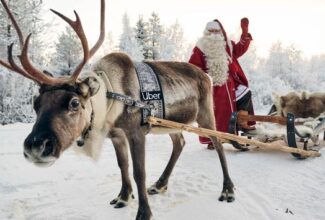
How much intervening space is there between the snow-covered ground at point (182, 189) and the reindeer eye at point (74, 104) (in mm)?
1207

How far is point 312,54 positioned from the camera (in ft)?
223

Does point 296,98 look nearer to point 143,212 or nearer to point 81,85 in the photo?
point 143,212

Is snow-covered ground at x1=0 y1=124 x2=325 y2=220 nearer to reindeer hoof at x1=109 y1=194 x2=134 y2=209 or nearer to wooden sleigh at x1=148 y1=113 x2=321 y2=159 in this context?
reindeer hoof at x1=109 y1=194 x2=134 y2=209

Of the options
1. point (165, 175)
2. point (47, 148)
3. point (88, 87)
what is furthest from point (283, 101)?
point (47, 148)

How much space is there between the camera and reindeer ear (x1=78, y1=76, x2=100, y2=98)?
285 cm

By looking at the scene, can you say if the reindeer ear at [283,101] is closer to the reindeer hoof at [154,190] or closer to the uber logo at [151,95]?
the reindeer hoof at [154,190]

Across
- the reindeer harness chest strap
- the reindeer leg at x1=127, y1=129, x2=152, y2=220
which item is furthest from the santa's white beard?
the reindeer leg at x1=127, y1=129, x2=152, y2=220

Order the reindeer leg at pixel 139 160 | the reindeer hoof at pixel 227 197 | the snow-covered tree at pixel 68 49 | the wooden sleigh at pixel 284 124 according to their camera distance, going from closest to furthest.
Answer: the reindeer leg at pixel 139 160, the reindeer hoof at pixel 227 197, the wooden sleigh at pixel 284 124, the snow-covered tree at pixel 68 49

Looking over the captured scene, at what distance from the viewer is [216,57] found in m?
6.21

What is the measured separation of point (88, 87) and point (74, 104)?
207 millimetres

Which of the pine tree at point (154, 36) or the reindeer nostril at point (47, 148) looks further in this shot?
the pine tree at point (154, 36)

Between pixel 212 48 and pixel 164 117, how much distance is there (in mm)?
2886

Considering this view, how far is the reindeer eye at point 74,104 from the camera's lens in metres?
2.74

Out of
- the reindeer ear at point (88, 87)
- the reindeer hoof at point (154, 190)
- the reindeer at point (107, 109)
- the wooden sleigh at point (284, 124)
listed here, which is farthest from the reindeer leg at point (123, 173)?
the wooden sleigh at point (284, 124)
